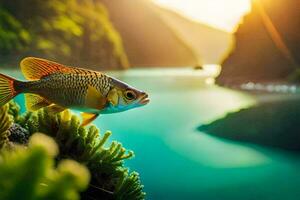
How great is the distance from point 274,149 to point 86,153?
4431 millimetres

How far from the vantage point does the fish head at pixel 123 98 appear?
153cm

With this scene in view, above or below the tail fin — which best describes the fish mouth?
above

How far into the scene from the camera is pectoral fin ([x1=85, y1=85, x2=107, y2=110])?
1482 mm

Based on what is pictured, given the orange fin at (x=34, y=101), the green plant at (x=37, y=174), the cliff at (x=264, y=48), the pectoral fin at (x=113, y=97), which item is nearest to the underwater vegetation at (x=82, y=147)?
the orange fin at (x=34, y=101)

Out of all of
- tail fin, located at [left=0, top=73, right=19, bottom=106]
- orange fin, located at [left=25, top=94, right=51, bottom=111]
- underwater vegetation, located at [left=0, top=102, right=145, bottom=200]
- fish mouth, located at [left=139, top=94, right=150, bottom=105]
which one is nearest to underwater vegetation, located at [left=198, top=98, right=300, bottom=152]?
underwater vegetation, located at [left=0, top=102, right=145, bottom=200]

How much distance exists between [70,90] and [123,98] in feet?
0.61

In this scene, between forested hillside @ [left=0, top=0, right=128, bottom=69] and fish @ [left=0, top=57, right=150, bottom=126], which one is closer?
fish @ [left=0, top=57, right=150, bottom=126]

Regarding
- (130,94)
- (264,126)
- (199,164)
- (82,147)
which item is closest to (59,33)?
(264,126)

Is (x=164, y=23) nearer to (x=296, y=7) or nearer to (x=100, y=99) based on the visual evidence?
(x=296, y=7)

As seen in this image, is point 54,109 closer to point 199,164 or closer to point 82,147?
point 82,147

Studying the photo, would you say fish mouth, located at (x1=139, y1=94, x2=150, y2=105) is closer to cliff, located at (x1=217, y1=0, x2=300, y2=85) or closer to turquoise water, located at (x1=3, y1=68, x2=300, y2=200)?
turquoise water, located at (x1=3, y1=68, x2=300, y2=200)

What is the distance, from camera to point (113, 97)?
154 centimetres

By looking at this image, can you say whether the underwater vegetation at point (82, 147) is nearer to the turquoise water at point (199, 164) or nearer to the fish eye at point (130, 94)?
the fish eye at point (130, 94)

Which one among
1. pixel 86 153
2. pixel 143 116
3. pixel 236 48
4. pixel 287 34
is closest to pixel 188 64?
pixel 236 48
